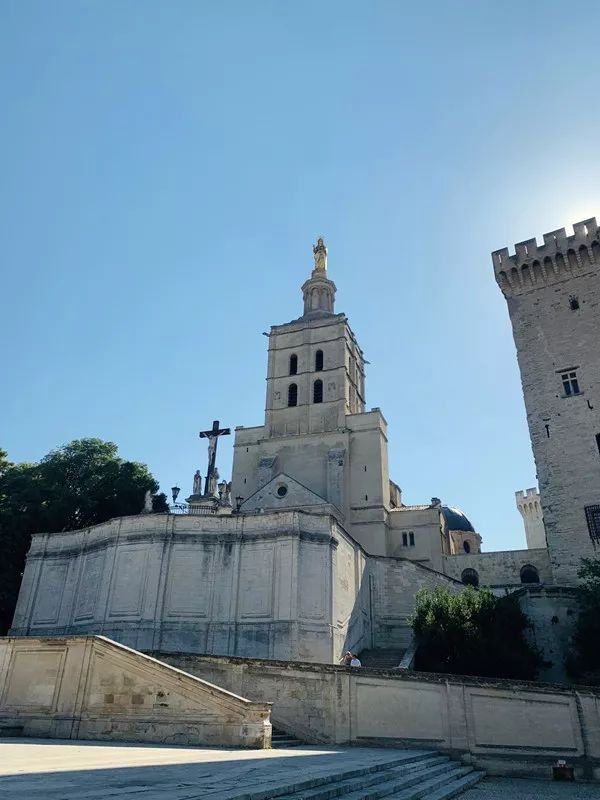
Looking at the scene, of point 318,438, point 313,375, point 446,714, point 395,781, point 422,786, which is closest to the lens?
point 395,781

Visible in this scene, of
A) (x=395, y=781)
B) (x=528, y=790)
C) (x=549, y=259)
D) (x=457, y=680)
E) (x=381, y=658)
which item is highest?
(x=549, y=259)

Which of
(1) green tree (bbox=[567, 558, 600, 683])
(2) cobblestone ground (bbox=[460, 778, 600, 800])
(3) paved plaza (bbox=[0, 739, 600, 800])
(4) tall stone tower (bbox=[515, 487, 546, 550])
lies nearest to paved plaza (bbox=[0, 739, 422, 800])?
(3) paved plaza (bbox=[0, 739, 600, 800])

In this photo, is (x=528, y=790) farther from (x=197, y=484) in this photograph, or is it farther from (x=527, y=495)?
(x=527, y=495)

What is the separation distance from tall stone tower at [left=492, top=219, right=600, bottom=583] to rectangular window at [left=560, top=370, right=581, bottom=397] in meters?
0.05

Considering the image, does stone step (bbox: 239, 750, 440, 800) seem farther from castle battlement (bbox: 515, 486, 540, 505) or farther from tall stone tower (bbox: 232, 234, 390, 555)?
castle battlement (bbox: 515, 486, 540, 505)

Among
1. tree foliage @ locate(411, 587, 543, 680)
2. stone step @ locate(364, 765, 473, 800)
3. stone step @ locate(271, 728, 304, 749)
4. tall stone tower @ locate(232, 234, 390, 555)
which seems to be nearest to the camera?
stone step @ locate(364, 765, 473, 800)

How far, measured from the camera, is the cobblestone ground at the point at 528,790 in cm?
1106

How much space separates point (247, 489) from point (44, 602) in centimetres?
1907

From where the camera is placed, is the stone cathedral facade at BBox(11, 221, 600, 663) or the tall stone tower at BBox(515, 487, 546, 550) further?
the tall stone tower at BBox(515, 487, 546, 550)

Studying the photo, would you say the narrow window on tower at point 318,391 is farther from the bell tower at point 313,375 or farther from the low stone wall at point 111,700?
the low stone wall at point 111,700

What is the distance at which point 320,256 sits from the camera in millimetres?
59438

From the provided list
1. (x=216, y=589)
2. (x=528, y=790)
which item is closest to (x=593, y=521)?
(x=216, y=589)

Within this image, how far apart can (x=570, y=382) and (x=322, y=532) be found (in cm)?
1868

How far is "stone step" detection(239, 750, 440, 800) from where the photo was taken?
604 cm
